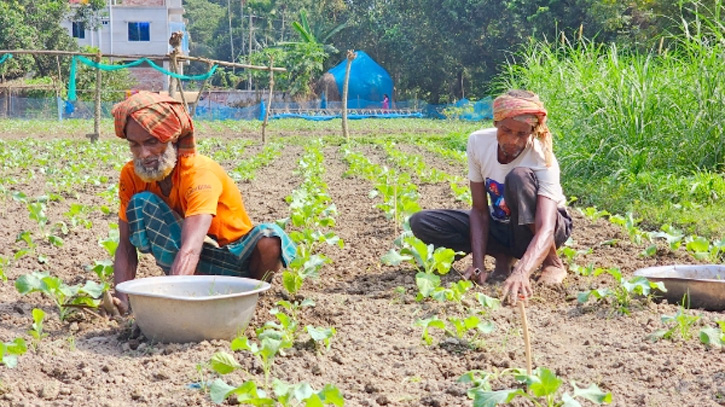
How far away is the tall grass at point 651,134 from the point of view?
716cm

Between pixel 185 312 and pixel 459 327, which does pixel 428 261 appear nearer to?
pixel 459 327

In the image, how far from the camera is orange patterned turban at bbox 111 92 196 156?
11.5ft

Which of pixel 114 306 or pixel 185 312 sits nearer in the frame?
pixel 185 312

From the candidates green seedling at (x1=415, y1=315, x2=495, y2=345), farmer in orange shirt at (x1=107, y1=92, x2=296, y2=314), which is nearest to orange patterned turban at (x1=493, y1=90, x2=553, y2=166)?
green seedling at (x1=415, y1=315, x2=495, y2=345)

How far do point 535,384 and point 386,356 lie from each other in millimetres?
991

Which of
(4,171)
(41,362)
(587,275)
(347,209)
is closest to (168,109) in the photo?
(41,362)

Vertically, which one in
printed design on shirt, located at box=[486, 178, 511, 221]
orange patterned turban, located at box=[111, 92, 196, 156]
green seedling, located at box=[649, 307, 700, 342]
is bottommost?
green seedling, located at box=[649, 307, 700, 342]

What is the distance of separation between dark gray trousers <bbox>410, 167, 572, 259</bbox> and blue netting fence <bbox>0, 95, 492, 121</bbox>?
24.7 m

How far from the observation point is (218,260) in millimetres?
4020

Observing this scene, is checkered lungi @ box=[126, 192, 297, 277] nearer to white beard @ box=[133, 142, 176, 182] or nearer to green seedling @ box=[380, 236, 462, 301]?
white beard @ box=[133, 142, 176, 182]

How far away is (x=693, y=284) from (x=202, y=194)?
216 cm

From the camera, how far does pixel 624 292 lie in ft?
12.6

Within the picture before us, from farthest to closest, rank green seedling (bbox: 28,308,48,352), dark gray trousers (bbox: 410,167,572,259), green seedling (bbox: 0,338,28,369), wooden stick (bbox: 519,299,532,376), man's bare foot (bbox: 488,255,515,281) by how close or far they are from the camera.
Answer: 1. man's bare foot (bbox: 488,255,515,281)
2. dark gray trousers (bbox: 410,167,572,259)
3. green seedling (bbox: 28,308,48,352)
4. green seedling (bbox: 0,338,28,369)
5. wooden stick (bbox: 519,299,532,376)

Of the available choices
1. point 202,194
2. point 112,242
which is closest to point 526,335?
point 202,194
